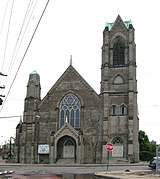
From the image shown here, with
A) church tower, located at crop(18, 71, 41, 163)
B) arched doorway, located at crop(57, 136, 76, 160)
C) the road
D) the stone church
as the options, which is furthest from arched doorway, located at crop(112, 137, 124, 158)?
church tower, located at crop(18, 71, 41, 163)

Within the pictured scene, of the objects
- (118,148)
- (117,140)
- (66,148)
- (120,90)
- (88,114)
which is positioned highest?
(120,90)

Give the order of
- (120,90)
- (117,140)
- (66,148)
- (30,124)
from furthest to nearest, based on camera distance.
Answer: (30,124) → (66,148) → (120,90) → (117,140)

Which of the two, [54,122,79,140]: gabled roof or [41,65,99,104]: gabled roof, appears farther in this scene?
[41,65,99,104]: gabled roof

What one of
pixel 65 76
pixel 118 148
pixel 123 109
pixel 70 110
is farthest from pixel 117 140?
pixel 65 76

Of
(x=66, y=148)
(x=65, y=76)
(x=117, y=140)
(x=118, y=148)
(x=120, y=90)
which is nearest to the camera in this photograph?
(x=118, y=148)

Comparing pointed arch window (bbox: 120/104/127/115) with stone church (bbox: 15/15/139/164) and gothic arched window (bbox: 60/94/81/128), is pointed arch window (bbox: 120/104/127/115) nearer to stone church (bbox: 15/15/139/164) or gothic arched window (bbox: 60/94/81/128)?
stone church (bbox: 15/15/139/164)

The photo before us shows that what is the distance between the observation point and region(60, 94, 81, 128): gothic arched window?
5912 cm

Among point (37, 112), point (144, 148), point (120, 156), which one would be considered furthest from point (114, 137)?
point (144, 148)

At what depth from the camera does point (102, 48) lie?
201ft

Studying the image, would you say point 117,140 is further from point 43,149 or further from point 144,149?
point 144,149

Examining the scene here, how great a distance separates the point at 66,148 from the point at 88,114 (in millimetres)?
6167

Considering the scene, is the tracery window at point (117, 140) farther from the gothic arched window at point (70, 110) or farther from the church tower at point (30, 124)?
the church tower at point (30, 124)

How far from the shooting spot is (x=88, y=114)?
58781 millimetres

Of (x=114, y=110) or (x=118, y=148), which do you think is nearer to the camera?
(x=118, y=148)
